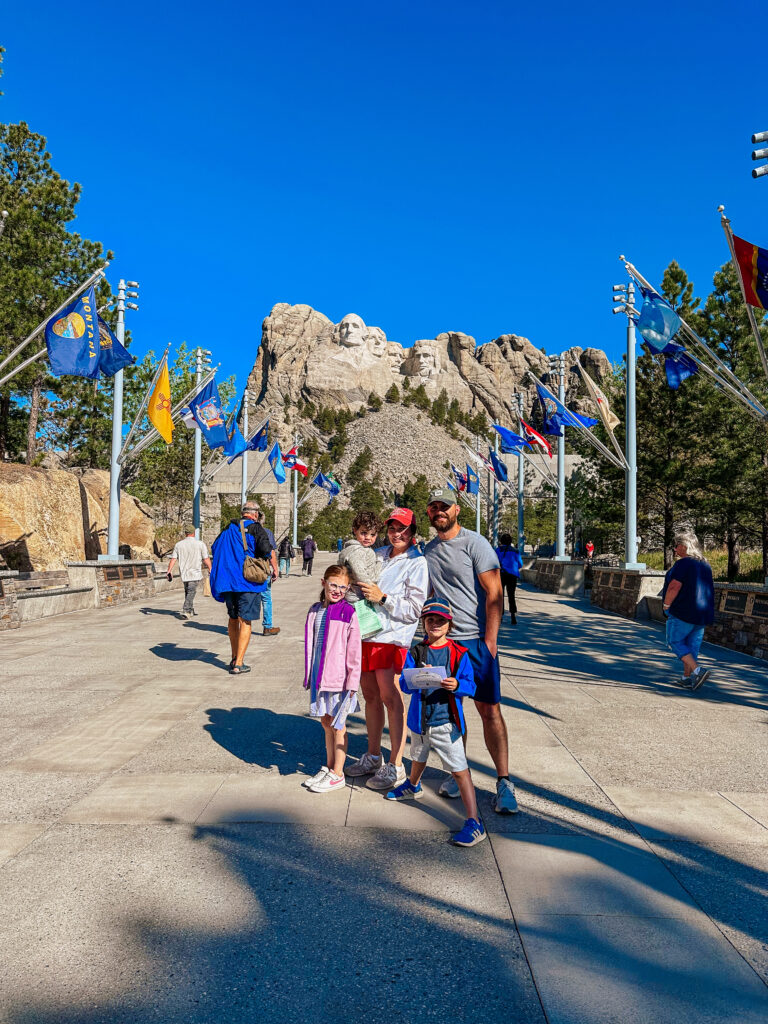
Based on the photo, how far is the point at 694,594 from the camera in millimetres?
7645

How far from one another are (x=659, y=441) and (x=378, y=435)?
344 feet

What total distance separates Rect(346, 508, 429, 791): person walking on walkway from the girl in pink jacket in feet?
0.53

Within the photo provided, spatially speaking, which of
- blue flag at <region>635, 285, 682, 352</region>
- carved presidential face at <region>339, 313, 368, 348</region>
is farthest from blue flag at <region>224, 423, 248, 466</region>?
carved presidential face at <region>339, 313, 368, 348</region>

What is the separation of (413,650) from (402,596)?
0.42 metres

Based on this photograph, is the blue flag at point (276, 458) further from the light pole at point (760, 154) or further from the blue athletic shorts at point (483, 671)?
the blue athletic shorts at point (483, 671)

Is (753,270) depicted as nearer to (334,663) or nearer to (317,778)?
(334,663)

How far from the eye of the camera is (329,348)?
520 feet

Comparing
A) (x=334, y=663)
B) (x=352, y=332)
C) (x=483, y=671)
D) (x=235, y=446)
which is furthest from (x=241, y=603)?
(x=352, y=332)

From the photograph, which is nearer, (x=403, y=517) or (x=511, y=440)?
(x=403, y=517)

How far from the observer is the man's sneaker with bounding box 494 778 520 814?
4.11 m

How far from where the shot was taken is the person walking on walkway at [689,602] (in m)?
7.61

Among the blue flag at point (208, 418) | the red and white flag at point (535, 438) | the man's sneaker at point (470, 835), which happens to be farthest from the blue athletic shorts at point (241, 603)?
the red and white flag at point (535, 438)

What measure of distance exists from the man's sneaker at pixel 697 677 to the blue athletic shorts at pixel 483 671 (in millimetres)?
4524

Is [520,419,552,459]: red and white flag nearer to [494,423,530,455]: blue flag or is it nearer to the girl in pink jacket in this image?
[494,423,530,455]: blue flag
